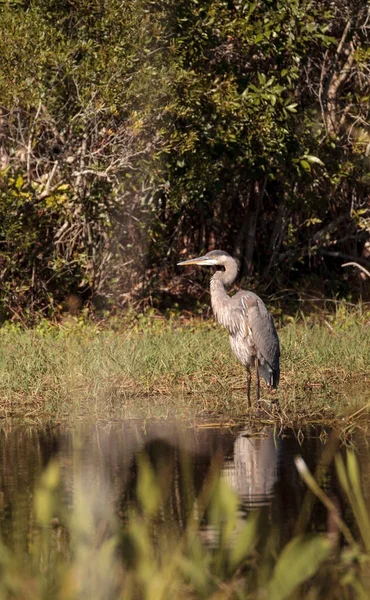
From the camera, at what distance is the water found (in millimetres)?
5309

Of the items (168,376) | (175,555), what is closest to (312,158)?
(168,376)

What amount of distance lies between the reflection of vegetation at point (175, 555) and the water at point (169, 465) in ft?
0.22

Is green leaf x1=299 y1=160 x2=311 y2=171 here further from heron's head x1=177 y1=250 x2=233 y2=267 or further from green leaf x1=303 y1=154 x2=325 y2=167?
heron's head x1=177 y1=250 x2=233 y2=267

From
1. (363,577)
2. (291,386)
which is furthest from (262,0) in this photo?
(363,577)

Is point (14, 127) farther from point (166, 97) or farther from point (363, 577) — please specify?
point (363, 577)

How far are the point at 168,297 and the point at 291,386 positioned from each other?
Result: 18.6 feet

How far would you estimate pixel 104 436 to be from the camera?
7.35 m

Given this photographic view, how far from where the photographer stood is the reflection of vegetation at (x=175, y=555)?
130 inches

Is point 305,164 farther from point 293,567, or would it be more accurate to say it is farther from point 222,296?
point 293,567

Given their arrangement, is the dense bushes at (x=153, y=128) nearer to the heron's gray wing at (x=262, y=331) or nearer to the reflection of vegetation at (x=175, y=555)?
the heron's gray wing at (x=262, y=331)

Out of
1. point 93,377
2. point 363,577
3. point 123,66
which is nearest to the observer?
point 363,577

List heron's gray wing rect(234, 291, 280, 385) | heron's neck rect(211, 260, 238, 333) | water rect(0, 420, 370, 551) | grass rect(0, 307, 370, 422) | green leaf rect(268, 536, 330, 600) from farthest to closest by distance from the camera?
heron's neck rect(211, 260, 238, 333), heron's gray wing rect(234, 291, 280, 385), grass rect(0, 307, 370, 422), water rect(0, 420, 370, 551), green leaf rect(268, 536, 330, 600)

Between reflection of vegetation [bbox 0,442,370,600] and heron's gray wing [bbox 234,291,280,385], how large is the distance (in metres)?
2.82

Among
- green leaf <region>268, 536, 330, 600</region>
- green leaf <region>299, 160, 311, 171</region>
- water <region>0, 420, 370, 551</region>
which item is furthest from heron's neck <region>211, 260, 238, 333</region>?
green leaf <region>268, 536, 330, 600</region>
